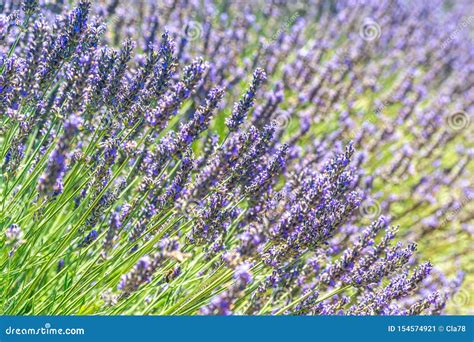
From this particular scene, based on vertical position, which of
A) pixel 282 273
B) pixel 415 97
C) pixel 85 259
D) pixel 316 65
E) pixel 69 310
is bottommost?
pixel 282 273

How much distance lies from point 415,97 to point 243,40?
156 cm

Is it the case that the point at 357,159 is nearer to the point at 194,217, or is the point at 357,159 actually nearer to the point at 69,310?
the point at 194,217

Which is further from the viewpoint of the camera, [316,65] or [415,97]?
[415,97]

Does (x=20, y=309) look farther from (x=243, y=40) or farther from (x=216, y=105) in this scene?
(x=243, y=40)

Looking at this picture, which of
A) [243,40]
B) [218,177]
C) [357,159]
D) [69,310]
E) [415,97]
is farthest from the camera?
[415,97]

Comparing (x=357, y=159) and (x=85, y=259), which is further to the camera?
(x=357, y=159)

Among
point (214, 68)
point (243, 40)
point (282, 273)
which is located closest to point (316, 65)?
point (243, 40)

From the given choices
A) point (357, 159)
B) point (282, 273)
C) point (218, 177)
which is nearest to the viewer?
point (218, 177)

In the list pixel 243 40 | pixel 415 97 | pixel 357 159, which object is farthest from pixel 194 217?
pixel 415 97

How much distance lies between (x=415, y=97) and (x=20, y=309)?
13.3 feet

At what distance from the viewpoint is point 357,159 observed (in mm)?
3648

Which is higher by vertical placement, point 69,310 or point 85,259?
point 85,259

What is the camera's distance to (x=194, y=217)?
2.30 metres

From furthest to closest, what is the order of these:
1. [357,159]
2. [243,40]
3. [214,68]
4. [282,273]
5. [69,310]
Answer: [243,40] < [214,68] < [357,159] < [282,273] < [69,310]
